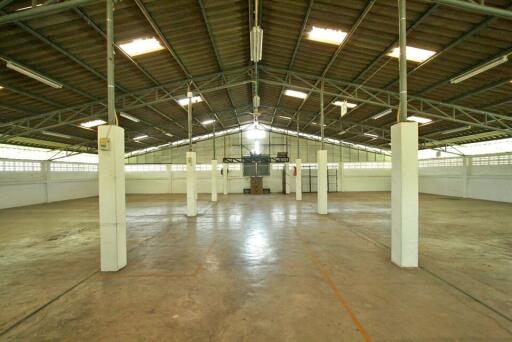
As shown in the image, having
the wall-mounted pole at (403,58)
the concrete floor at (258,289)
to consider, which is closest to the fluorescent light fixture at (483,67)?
the wall-mounted pole at (403,58)

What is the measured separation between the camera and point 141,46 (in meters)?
9.18


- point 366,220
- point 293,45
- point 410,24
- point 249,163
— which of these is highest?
point 293,45

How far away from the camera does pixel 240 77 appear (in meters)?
14.7

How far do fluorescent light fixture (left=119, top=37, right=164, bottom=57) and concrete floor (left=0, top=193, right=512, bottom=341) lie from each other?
6896mm

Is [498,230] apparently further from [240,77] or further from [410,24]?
[240,77]

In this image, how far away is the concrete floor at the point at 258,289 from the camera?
3457 mm

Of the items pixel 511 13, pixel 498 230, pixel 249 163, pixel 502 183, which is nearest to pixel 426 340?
pixel 511 13

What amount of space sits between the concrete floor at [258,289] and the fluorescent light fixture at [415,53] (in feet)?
21.4

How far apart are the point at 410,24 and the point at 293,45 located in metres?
4.37

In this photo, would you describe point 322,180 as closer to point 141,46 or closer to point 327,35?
point 327,35

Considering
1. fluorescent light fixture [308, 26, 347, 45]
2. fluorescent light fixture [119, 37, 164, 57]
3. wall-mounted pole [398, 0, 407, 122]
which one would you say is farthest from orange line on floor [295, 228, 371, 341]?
fluorescent light fixture [119, 37, 164, 57]

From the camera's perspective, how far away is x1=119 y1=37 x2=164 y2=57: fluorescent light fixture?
889cm

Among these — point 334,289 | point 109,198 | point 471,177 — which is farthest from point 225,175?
point 334,289

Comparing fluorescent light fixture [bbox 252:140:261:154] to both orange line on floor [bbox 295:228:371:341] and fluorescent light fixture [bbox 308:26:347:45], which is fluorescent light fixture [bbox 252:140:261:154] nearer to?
fluorescent light fixture [bbox 308:26:347:45]
